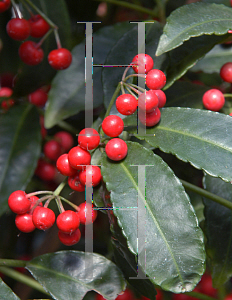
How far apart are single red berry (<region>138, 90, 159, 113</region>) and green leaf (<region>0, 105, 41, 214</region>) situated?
42 cm

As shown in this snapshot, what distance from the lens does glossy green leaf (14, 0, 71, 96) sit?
923 mm

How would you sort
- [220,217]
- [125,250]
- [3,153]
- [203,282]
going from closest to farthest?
[125,250], [220,217], [3,153], [203,282]

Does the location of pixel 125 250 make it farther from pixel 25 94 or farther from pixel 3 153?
pixel 25 94

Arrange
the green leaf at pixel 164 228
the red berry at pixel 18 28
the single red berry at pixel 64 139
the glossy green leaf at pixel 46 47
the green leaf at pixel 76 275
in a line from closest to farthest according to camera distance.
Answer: the green leaf at pixel 164 228 → the green leaf at pixel 76 275 → the red berry at pixel 18 28 → the glossy green leaf at pixel 46 47 → the single red berry at pixel 64 139

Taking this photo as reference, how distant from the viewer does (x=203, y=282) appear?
1.11 meters

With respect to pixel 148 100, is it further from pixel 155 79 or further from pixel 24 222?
pixel 24 222

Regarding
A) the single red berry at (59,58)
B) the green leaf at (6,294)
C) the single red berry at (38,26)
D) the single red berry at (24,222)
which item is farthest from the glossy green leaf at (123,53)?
the green leaf at (6,294)

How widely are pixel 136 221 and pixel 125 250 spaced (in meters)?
0.13

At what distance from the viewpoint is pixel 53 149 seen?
3.24 feet

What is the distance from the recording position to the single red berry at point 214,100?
0.75 meters

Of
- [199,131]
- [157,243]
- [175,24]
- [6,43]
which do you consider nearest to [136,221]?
[157,243]

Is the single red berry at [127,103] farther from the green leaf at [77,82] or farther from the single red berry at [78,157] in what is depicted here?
the green leaf at [77,82]

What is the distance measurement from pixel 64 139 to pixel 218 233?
0.55 m

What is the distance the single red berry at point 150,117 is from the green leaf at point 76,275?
0.33 meters
